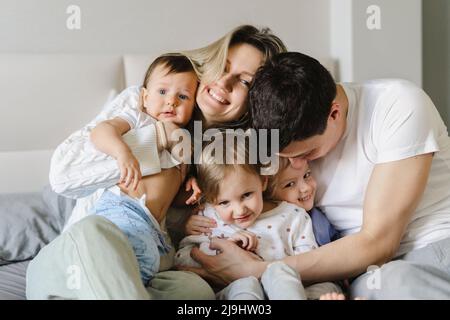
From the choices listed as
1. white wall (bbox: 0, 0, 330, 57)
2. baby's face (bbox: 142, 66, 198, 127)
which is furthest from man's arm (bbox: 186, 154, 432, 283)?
white wall (bbox: 0, 0, 330, 57)

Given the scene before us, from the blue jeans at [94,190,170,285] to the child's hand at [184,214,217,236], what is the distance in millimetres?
80

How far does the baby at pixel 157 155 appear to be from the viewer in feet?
3.93

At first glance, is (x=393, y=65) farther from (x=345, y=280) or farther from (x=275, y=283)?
(x=275, y=283)

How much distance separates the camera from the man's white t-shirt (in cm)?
125

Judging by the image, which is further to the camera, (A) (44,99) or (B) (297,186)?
(A) (44,99)

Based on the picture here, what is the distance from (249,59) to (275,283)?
2.22 ft

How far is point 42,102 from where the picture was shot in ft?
6.77

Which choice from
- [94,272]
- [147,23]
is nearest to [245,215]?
[94,272]

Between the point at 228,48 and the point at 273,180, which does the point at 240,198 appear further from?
the point at 228,48

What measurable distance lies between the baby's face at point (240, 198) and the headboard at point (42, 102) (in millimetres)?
959

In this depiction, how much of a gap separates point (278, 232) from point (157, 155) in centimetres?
37

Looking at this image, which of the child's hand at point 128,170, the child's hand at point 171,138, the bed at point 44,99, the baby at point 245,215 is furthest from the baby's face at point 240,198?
the bed at point 44,99

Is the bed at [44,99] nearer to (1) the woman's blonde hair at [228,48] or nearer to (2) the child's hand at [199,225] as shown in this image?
(1) the woman's blonde hair at [228,48]

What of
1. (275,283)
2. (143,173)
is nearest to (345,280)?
(275,283)
